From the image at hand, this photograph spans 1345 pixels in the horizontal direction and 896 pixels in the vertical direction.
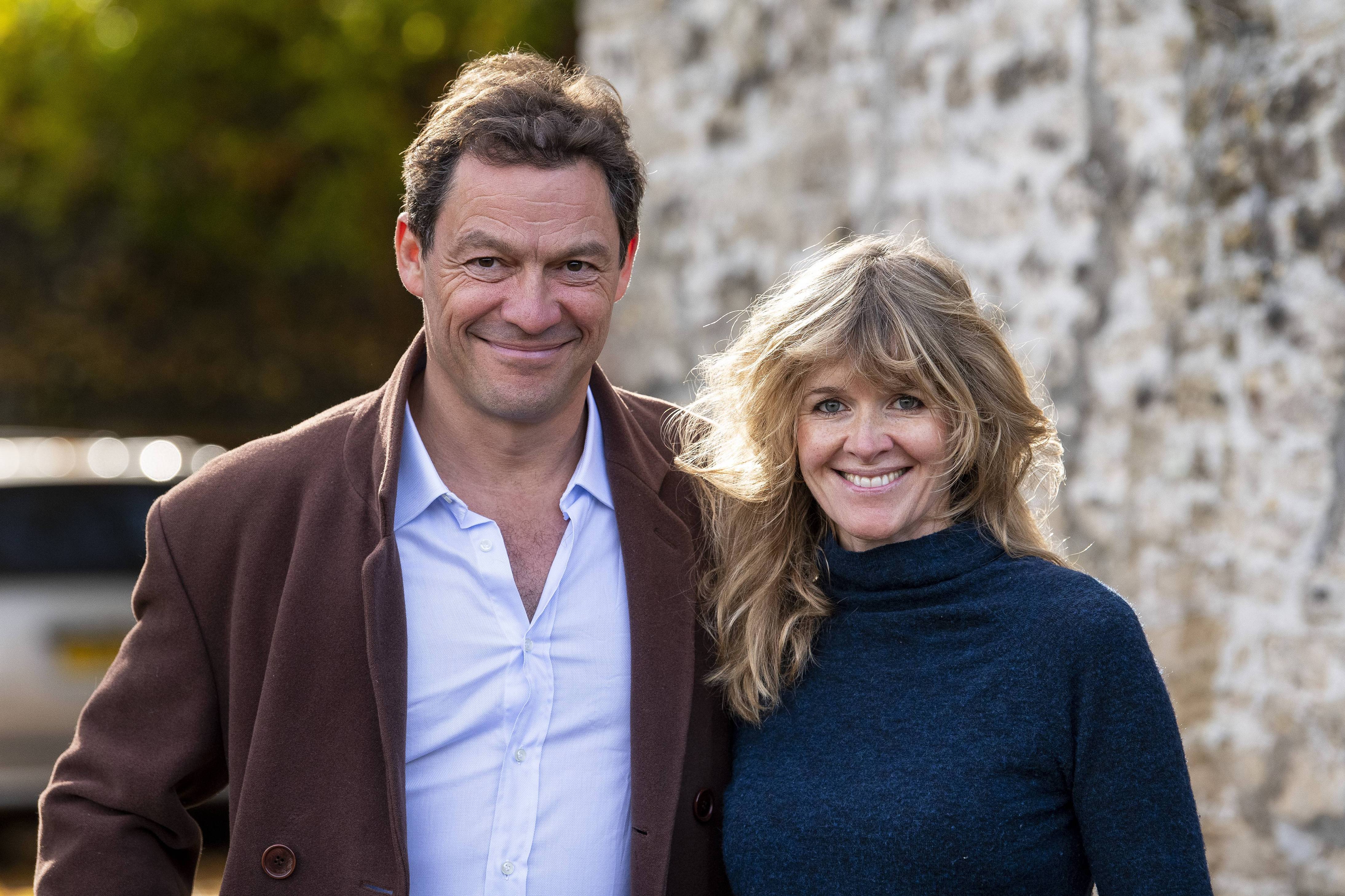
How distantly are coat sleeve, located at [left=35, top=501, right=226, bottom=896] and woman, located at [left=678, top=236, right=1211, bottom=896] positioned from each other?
0.86 metres

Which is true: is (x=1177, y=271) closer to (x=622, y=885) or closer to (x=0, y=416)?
(x=622, y=885)

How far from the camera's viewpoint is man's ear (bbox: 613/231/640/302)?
2480 mm

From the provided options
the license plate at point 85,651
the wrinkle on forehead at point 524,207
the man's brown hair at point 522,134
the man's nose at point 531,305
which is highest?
the man's brown hair at point 522,134

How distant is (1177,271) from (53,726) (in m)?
4.26

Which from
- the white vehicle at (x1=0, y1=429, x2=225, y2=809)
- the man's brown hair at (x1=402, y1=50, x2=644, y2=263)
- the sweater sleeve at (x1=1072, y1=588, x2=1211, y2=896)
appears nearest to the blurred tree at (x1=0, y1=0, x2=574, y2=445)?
the white vehicle at (x1=0, y1=429, x2=225, y2=809)

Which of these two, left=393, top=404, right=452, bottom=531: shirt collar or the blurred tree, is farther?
the blurred tree

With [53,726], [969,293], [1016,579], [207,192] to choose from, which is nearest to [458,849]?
[1016,579]

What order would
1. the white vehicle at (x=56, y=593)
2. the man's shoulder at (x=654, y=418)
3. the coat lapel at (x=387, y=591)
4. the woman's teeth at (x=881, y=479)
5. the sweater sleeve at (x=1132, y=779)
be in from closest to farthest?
the sweater sleeve at (x=1132, y=779), the coat lapel at (x=387, y=591), the woman's teeth at (x=881, y=479), the man's shoulder at (x=654, y=418), the white vehicle at (x=56, y=593)

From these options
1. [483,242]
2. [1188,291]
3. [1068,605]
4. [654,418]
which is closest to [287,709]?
[483,242]

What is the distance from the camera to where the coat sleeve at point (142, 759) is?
213cm

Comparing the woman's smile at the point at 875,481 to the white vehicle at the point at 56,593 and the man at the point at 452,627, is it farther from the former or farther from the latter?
the white vehicle at the point at 56,593

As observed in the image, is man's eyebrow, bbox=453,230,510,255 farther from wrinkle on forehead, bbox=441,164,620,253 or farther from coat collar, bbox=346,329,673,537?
coat collar, bbox=346,329,673,537

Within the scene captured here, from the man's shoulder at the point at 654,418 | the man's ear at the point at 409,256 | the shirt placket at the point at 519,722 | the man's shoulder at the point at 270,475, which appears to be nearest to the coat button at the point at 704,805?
the shirt placket at the point at 519,722

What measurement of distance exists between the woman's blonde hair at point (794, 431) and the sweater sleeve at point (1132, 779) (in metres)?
0.30
